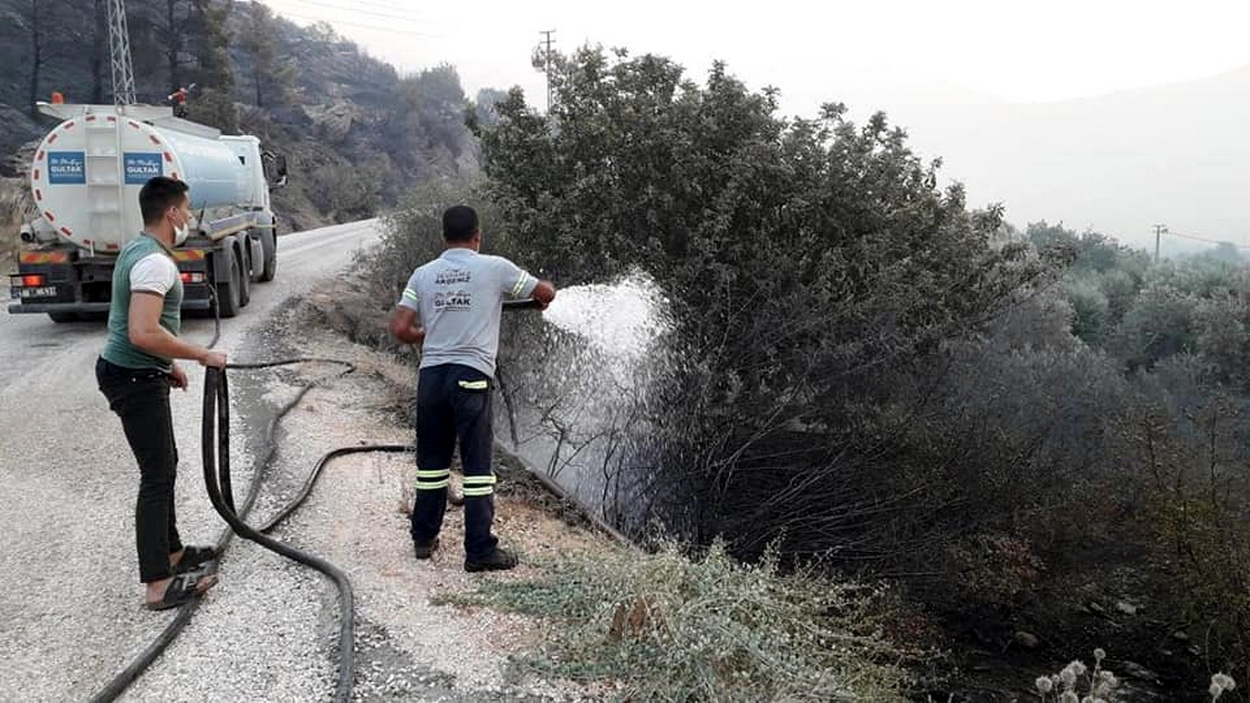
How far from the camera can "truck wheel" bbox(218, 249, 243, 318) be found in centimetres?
1212

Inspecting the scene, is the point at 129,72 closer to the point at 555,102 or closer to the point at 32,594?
the point at 555,102

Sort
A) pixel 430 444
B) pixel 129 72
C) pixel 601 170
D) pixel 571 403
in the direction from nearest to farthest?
pixel 430 444
pixel 571 403
pixel 601 170
pixel 129 72

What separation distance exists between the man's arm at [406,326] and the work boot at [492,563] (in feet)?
3.90

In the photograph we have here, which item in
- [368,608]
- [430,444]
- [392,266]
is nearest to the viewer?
[368,608]

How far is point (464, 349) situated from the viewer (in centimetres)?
447

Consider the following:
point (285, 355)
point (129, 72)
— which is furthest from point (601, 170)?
point (129, 72)

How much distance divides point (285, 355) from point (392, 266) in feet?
17.0

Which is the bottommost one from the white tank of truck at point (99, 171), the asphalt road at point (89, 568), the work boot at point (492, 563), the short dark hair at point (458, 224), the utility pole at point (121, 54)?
the asphalt road at point (89, 568)

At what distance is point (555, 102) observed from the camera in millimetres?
11438

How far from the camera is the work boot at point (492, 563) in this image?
4656 millimetres

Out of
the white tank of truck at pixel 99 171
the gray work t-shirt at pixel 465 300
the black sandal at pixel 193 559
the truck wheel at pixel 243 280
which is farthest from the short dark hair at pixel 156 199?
the truck wheel at pixel 243 280

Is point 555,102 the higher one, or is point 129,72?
point 129,72

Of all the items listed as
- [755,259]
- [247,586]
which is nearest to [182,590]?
[247,586]

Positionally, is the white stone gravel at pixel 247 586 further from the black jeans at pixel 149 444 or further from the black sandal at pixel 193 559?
the black jeans at pixel 149 444
